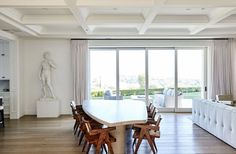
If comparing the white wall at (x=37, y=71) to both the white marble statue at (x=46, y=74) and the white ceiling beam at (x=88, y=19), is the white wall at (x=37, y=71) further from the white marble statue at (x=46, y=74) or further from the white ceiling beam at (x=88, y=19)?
the white ceiling beam at (x=88, y=19)

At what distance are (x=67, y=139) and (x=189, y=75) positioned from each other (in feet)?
17.9

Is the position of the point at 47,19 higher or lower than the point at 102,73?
higher

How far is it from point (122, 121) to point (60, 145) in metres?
2.00

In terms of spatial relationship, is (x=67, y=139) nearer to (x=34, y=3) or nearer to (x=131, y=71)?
(x=34, y=3)

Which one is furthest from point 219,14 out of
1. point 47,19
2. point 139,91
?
point 139,91

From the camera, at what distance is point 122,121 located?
4039 millimetres

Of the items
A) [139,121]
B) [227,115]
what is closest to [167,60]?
[227,115]

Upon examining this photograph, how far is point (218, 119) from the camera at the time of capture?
18.9ft

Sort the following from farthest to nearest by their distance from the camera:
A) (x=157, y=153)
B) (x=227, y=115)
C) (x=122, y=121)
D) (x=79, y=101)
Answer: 1. (x=79, y=101)
2. (x=227, y=115)
3. (x=157, y=153)
4. (x=122, y=121)

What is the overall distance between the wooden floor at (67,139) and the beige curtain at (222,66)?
2141 millimetres

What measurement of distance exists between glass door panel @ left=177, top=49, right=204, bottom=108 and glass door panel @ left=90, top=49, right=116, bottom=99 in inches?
93.1

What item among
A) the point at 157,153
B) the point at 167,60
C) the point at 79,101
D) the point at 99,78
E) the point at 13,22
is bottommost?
the point at 157,153

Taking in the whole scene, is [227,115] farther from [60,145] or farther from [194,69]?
[194,69]

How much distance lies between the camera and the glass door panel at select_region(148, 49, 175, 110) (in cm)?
967
